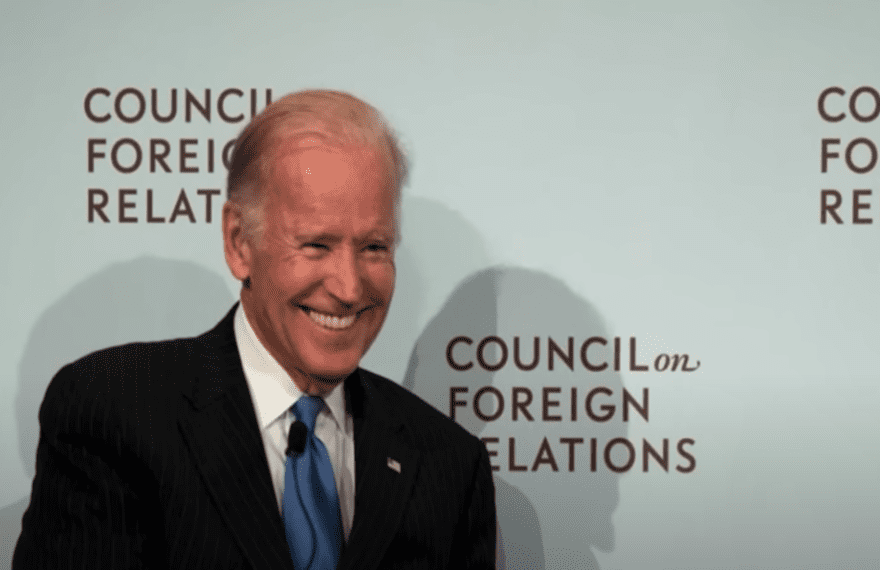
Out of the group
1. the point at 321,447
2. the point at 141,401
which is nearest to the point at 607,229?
the point at 321,447

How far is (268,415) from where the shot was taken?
46.3 inches

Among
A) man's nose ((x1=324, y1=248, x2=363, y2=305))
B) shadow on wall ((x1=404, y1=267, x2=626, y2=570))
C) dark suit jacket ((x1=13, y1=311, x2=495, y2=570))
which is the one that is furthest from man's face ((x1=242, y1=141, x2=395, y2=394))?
shadow on wall ((x1=404, y1=267, x2=626, y2=570))

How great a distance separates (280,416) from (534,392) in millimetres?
680

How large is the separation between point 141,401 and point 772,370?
1158 millimetres

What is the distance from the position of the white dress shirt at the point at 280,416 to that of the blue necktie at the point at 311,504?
2 centimetres

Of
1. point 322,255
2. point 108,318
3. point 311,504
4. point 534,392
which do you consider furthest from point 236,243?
point 534,392

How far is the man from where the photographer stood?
1.07 metres

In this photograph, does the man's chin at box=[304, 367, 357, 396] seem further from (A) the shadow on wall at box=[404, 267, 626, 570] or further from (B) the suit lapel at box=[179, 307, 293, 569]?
(A) the shadow on wall at box=[404, 267, 626, 570]

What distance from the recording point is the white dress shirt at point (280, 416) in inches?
46.3

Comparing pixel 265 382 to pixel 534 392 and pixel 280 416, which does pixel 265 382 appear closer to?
pixel 280 416

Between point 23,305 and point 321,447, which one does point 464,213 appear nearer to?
point 321,447

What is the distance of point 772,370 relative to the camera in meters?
1.74

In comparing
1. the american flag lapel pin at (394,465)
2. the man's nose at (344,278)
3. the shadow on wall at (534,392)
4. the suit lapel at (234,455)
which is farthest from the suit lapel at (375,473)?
the shadow on wall at (534,392)

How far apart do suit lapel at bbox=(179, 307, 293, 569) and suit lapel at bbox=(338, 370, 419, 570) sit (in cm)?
10
